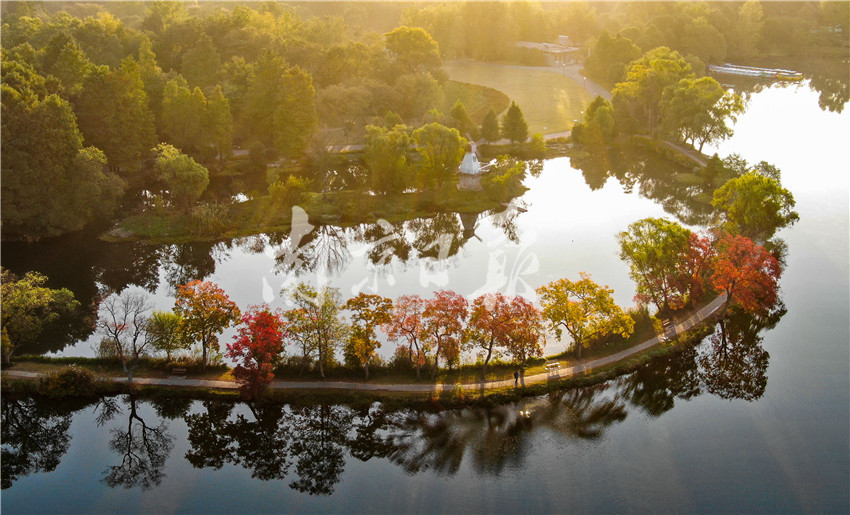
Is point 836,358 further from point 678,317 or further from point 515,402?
point 515,402

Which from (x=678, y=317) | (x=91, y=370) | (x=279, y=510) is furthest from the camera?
(x=678, y=317)

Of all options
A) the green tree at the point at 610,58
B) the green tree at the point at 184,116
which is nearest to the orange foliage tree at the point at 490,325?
the green tree at the point at 184,116

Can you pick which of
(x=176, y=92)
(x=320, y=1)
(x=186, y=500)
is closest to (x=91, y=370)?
(x=186, y=500)

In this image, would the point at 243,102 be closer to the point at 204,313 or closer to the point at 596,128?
the point at 596,128

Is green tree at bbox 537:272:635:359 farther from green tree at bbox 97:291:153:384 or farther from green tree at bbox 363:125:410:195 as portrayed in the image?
green tree at bbox 363:125:410:195

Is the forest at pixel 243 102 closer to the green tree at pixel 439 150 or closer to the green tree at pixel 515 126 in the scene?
the green tree at pixel 439 150

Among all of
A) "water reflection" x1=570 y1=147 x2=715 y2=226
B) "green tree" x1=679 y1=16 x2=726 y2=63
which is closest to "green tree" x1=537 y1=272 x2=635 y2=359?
"water reflection" x1=570 y1=147 x2=715 y2=226

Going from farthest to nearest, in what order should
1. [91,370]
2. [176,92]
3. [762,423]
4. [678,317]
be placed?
1. [176,92]
2. [678,317]
3. [91,370]
4. [762,423]
